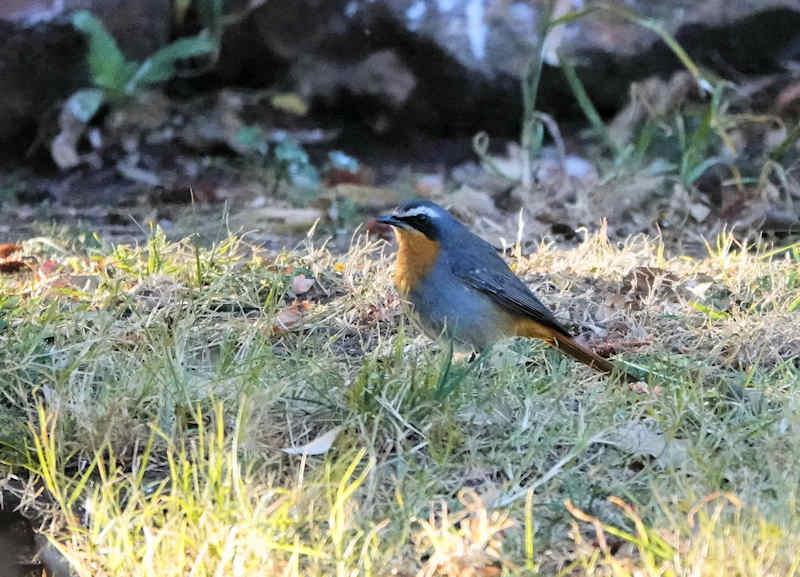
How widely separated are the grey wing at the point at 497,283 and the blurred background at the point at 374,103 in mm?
2369

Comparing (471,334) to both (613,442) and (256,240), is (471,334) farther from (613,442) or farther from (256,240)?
(256,240)

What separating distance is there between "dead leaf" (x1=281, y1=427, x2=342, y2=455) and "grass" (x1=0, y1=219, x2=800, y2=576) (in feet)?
0.04

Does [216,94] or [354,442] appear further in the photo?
[216,94]

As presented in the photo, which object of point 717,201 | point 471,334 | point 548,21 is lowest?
point 717,201

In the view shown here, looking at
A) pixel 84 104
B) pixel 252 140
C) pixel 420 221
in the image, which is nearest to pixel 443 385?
pixel 420 221

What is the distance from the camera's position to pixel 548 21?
7129 mm

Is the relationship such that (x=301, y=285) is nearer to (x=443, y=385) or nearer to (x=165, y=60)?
(x=443, y=385)

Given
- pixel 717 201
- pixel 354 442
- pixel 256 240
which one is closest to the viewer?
pixel 354 442

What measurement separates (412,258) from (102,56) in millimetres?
3978

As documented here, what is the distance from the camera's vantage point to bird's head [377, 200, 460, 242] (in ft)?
16.2

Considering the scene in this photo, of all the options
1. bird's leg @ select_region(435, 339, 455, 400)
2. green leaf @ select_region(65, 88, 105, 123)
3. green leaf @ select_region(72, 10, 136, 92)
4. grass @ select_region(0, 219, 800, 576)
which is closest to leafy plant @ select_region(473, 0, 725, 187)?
grass @ select_region(0, 219, 800, 576)

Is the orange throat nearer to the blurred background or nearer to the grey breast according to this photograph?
the grey breast

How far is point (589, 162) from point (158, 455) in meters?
5.18

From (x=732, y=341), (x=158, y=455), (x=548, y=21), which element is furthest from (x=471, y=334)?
(x=548, y=21)
